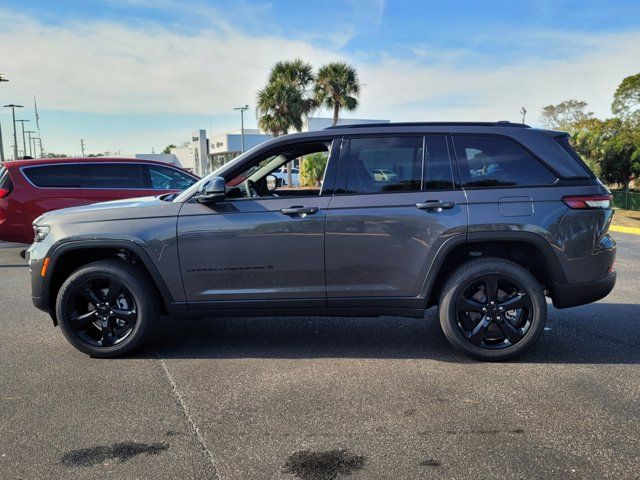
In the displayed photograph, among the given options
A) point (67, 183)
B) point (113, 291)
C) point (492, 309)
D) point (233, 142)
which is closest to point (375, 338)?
point (492, 309)

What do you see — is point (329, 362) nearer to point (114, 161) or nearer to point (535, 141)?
point (535, 141)

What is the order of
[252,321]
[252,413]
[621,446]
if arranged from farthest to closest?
[252,321] < [252,413] < [621,446]

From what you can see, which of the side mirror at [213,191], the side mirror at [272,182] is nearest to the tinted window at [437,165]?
the side mirror at [213,191]

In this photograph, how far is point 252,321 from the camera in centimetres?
554

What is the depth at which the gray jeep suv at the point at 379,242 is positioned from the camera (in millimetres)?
4133

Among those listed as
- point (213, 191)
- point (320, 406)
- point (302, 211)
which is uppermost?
point (213, 191)

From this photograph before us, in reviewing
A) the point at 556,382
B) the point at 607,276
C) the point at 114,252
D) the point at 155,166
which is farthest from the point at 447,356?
the point at 155,166

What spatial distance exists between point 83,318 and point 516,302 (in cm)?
363

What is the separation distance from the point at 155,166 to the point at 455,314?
720cm

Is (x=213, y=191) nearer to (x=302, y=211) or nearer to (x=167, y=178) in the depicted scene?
(x=302, y=211)

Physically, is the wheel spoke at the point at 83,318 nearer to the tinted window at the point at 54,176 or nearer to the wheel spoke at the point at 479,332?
the wheel spoke at the point at 479,332

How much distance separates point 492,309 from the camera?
4227mm

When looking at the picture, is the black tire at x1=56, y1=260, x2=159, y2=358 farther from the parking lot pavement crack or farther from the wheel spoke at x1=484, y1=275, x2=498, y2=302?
the wheel spoke at x1=484, y1=275, x2=498, y2=302

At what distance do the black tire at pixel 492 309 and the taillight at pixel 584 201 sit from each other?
637 mm
